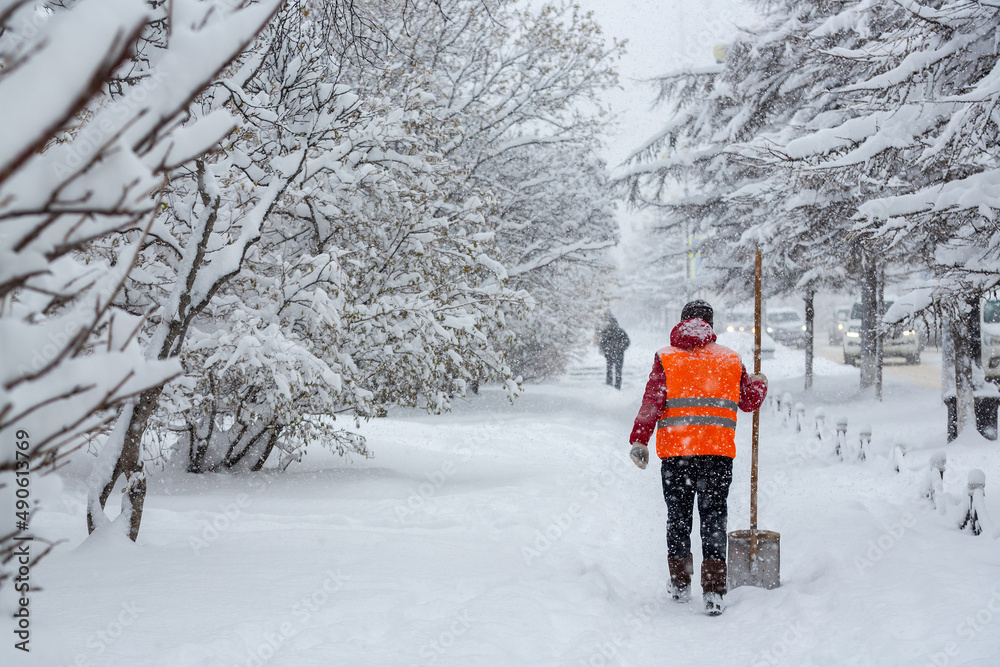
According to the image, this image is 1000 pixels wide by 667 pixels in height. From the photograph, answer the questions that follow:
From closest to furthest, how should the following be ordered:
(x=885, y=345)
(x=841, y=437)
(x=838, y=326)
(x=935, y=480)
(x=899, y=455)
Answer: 1. (x=935, y=480)
2. (x=899, y=455)
3. (x=841, y=437)
4. (x=885, y=345)
5. (x=838, y=326)

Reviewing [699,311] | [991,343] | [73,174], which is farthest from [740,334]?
[73,174]

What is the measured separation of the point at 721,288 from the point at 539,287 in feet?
19.2

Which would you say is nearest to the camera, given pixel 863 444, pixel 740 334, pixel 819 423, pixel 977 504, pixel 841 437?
pixel 977 504

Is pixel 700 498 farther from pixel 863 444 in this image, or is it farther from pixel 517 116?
pixel 517 116

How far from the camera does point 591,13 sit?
13.1m

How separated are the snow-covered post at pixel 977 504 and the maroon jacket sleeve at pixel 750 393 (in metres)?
1.93

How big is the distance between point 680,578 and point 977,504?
8.13ft

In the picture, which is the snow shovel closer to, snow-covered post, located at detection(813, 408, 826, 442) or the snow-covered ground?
the snow-covered ground

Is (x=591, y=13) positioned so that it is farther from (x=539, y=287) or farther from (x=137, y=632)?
(x=137, y=632)

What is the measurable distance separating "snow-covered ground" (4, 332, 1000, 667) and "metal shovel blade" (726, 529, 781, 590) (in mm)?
118

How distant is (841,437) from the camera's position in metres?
10.0

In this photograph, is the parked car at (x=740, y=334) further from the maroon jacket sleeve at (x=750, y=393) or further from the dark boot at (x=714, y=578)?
the dark boot at (x=714, y=578)

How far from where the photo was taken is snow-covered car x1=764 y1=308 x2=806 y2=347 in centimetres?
4062

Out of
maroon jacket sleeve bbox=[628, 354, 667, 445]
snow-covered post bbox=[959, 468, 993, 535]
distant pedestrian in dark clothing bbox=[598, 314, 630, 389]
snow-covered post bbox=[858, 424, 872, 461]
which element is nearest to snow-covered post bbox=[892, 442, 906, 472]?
snow-covered post bbox=[858, 424, 872, 461]
